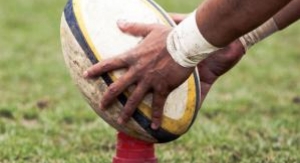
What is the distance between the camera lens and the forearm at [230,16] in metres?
2.65

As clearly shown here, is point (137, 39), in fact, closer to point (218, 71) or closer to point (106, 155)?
point (218, 71)

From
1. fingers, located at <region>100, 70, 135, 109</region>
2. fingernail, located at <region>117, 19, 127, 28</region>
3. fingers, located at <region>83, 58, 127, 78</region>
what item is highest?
fingernail, located at <region>117, 19, 127, 28</region>

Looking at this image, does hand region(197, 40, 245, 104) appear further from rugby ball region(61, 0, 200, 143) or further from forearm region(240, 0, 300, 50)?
rugby ball region(61, 0, 200, 143)

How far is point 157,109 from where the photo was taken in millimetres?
2973

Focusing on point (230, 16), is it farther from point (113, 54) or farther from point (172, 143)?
point (172, 143)

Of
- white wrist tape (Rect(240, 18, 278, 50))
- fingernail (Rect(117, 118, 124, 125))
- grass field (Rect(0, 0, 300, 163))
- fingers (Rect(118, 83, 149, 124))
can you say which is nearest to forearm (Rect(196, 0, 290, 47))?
fingers (Rect(118, 83, 149, 124))

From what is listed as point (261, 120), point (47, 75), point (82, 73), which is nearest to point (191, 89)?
point (82, 73)

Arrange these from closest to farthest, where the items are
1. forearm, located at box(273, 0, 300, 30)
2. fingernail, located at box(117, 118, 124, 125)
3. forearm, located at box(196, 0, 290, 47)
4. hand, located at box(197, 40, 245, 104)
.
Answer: forearm, located at box(196, 0, 290, 47)
fingernail, located at box(117, 118, 124, 125)
hand, located at box(197, 40, 245, 104)
forearm, located at box(273, 0, 300, 30)

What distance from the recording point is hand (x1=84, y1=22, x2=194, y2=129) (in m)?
2.83

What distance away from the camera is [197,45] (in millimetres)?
2791

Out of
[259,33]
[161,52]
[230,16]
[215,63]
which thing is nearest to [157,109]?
[161,52]

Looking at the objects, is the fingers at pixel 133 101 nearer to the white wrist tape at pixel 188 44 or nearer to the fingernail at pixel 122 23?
the white wrist tape at pixel 188 44

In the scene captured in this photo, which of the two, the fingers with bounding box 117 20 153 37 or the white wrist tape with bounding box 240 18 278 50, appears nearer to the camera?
the fingers with bounding box 117 20 153 37

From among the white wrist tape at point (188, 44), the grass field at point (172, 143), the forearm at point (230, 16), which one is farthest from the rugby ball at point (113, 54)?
the grass field at point (172, 143)
